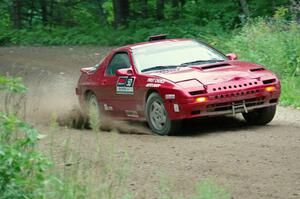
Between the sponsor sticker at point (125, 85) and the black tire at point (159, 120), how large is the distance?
23.8 inches

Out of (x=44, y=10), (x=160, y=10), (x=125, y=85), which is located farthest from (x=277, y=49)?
(x=44, y=10)

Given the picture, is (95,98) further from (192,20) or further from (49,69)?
(192,20)

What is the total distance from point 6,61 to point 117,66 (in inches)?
608

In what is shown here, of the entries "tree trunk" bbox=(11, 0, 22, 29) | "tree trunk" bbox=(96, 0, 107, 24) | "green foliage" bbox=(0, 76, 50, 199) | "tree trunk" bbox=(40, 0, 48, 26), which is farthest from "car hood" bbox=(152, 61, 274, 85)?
"tree trunk" bbox=(40, 0, 48, 26)

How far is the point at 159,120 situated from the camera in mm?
12109

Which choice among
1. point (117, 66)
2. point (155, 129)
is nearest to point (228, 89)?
point (155, 129)

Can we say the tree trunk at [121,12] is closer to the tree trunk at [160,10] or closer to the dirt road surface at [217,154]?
the tree trunk at [160,10]

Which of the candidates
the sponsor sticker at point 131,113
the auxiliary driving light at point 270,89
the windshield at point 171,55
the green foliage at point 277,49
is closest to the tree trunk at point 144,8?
the green foliage at point 277,49

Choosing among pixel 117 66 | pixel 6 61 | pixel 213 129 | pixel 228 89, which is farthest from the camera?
pixel 6 61

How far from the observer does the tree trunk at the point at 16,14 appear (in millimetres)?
40594

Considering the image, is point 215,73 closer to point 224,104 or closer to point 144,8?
point 224,104

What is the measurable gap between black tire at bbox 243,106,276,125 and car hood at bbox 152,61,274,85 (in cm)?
59

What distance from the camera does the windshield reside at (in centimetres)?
1285

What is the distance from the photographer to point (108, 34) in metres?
32.6
